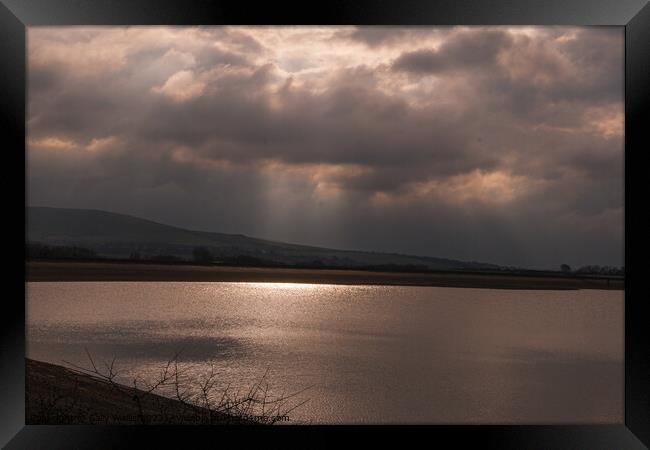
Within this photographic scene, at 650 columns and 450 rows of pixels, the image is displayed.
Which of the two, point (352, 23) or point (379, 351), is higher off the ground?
point (352, 23)

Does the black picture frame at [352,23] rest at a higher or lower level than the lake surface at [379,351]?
higher

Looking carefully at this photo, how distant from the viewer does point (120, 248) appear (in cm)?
2580

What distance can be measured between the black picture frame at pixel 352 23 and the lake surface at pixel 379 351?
1.24 ft

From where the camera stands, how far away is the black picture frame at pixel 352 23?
5.75 feet

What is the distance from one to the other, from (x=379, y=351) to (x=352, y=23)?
1817cm

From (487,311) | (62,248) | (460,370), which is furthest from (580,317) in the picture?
(62,248)

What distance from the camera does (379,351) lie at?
19156mm

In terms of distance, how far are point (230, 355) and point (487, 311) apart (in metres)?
22.2

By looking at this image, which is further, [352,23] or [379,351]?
[379,351]

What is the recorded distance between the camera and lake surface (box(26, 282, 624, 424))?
14.8 m

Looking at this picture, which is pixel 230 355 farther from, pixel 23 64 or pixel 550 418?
pixel 23 64

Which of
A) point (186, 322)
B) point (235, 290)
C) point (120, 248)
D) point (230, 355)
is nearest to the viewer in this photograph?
point (230, 355)

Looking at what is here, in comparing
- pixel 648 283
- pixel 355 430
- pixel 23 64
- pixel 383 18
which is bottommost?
pixel 355 430

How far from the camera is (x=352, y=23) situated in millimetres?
1767
